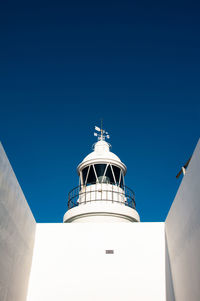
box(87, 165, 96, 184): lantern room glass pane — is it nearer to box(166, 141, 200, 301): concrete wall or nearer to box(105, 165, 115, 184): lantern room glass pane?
box(105, 165, 115, 184): lantern room glass pane

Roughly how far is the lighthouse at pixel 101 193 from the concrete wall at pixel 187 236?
296 cm

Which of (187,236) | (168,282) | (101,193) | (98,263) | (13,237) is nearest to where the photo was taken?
(187,236)

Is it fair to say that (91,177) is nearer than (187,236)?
No

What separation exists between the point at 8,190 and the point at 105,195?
17.8 ft

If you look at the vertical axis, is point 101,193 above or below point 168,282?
above

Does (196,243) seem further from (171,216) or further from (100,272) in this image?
(100,272)

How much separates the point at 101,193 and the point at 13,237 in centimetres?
481

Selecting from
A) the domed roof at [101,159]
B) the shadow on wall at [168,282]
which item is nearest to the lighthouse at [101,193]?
the domed roof at [101,159]

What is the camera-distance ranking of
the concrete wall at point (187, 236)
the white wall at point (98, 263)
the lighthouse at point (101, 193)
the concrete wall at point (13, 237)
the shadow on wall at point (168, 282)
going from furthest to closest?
the lighthouse at point (101, 193)
the white wall at point (98, 263)
the shadow on wall at point (168, 282)
the concrete wall at point (13, 237)
the concrete wall at point (187, 236)

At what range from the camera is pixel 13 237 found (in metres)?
5.82

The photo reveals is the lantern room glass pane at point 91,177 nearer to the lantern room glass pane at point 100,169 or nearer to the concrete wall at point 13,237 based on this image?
the lantern room glass pane at point 100,169

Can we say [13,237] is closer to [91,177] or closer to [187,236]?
[187,236]

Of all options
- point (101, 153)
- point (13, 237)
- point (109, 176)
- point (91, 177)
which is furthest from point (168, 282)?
point (101, 153)

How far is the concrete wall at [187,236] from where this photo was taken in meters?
4.96
